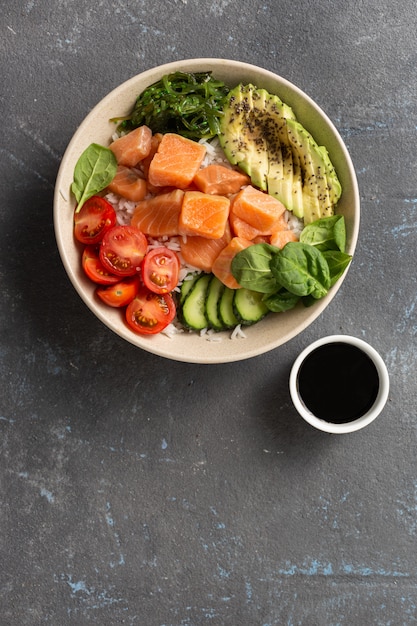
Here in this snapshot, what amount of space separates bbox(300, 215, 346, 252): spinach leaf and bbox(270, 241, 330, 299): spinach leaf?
0.10 m

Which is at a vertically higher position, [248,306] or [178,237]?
[178,237]

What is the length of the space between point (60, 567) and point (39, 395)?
2.42ft

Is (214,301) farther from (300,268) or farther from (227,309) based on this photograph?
(300,268)

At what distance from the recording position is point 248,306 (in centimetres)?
259

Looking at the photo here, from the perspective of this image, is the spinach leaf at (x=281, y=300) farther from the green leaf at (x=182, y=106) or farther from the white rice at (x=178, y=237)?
the green leaf at (x=182, y=106)

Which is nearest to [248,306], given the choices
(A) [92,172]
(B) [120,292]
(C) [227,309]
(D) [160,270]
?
(C) [227,309]

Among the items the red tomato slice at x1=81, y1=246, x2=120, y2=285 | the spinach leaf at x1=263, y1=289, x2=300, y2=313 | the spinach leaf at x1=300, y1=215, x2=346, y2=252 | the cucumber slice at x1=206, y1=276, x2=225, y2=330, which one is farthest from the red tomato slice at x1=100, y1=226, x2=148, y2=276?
the spinach leaf at x1=300, y1=215, x2=346, y2=252

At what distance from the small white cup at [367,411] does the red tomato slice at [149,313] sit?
554 millimetres

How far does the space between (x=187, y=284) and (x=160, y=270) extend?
143mm

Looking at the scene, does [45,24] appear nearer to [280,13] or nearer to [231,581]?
[280,13]

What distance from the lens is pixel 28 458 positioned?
2.84 m

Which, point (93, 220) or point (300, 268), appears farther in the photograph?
point (93, 220)

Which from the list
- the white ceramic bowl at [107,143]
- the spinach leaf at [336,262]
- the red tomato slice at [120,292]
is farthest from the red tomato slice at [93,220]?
the spinach leaf at [336,262]

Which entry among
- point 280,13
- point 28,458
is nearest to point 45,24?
point 280,13
